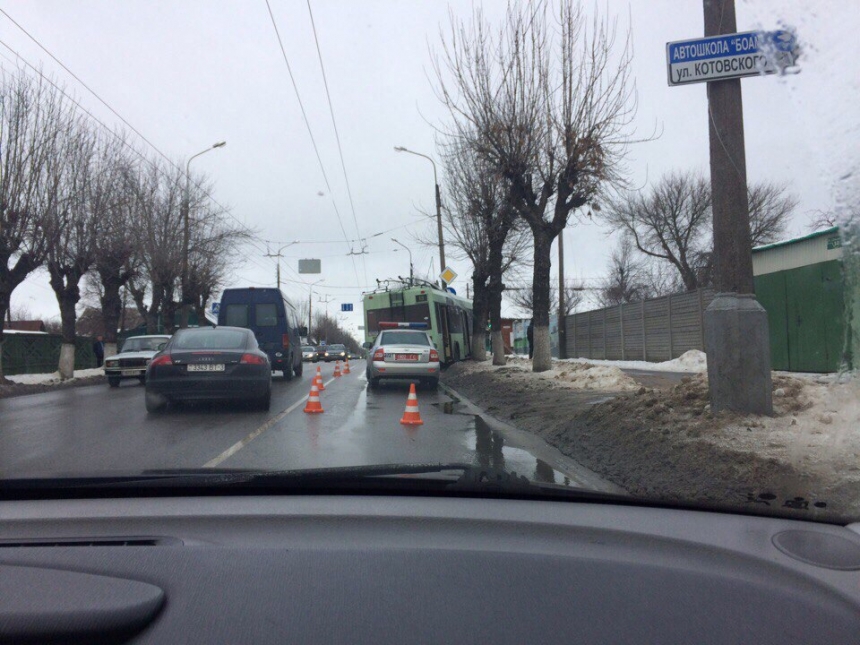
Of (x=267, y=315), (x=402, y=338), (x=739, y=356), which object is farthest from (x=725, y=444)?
(x=267, y=315)

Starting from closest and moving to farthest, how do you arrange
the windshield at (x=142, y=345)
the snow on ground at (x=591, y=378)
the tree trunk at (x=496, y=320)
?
the snow on ground at (x=591, y=378) < the windshield at (x=142, y=345) < the tree trunk at (x=496, y=320)

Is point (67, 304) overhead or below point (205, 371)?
overhead

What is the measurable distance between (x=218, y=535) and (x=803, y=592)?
1.75 m

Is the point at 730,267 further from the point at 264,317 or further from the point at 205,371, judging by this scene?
the point at 264,317

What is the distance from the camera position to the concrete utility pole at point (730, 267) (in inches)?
256

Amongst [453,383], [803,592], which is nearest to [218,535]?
[803,592]

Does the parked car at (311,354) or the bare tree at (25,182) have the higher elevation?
the bare tree at (25,182)

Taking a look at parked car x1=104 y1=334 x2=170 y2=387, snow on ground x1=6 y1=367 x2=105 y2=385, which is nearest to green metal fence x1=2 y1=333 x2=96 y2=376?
snow on ground x1=6 y1=367 x2=105 y2=385

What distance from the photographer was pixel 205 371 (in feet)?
36.6

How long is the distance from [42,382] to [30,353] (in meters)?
9.57

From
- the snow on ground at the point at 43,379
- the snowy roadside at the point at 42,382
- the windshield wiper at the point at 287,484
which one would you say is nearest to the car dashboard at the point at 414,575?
the windshield wiper at the point at 287,484

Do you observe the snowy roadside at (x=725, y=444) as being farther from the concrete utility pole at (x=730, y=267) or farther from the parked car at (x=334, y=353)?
the parked car at (x=334, y=353)

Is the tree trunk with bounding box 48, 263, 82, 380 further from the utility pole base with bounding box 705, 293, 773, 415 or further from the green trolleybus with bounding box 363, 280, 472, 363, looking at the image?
the utility pole base with bounding box 705, 293, 773, 415

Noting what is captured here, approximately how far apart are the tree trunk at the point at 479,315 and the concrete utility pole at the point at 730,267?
19.3m
